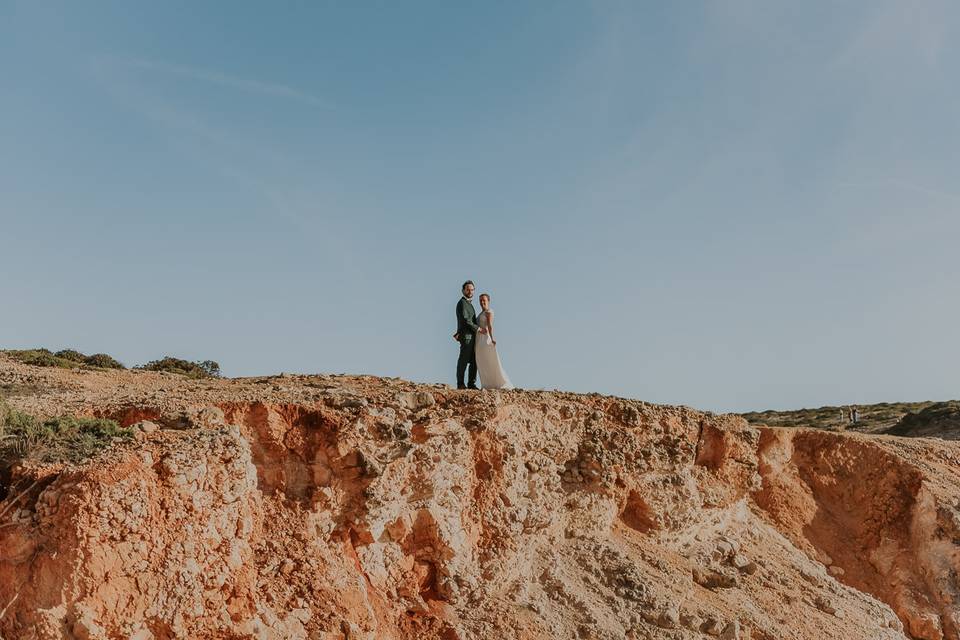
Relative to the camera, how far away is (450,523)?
12328 millimetres

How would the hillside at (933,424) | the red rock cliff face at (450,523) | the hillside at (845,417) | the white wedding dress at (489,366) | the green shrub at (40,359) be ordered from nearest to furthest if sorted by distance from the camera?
the red rock cliff face at (450,523) < the white wedding dress at (489,366) < the green shrub at (40,359) < the hillside at (933,424) < the hillside at (845,417)

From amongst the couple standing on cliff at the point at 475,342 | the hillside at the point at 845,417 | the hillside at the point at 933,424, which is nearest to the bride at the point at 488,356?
the couple standing on cliff at the point at 475,342

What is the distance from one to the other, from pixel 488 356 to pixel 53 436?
7.42 m

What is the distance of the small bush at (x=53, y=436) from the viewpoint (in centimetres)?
923

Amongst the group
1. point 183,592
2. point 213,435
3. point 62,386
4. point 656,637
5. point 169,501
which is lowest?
point 656,637

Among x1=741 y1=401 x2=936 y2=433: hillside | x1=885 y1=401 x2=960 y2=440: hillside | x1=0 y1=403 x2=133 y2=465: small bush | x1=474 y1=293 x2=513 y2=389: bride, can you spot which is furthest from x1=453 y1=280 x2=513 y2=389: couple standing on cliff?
x1=741 y1=401 x2=936 y2=433: hillside

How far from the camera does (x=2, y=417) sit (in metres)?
9.85

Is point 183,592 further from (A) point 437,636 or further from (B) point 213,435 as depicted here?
(A) point 437,636

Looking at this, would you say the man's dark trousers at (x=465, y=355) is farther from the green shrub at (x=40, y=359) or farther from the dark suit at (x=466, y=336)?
the green shrub at (x=40, y=359)

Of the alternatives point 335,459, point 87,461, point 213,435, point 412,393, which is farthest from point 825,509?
point 87,461

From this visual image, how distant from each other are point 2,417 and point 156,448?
178 cm

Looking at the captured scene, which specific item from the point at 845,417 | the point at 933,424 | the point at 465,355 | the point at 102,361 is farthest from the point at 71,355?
the point at 845,417

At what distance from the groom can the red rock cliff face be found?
3.72 ft

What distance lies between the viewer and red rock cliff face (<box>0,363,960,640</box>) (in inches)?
350
